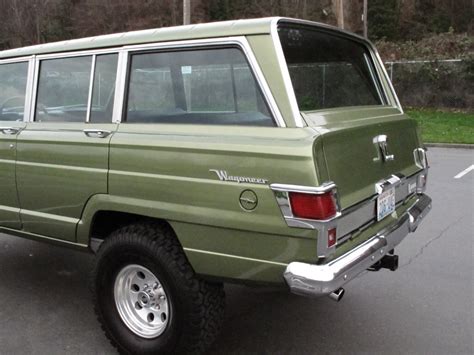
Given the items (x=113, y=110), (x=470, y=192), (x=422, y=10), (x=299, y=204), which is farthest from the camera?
(x=422, y=10)

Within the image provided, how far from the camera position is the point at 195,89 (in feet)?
10.4

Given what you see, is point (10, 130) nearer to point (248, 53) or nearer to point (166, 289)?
point (166, 289)

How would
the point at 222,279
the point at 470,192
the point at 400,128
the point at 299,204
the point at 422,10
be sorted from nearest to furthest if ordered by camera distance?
1. the point at 299,204
2. the point at 222,279
3. the point at 400,128
4. the point at 470,192
5. the point at 422,10

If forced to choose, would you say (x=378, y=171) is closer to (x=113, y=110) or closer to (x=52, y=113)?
(x=113, y=110)

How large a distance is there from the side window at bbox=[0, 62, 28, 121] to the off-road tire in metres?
1.53

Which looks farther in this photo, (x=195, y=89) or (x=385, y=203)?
(x=385, y=203)

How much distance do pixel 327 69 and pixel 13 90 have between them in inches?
98.0

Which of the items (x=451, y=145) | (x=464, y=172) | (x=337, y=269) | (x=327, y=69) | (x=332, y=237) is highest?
(x=327, y=69)

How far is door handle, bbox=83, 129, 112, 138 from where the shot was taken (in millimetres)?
3338

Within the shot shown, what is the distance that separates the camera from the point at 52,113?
3.84 metres

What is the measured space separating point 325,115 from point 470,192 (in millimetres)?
→ 5602

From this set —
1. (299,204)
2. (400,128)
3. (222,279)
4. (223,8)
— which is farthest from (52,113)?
(223,8)

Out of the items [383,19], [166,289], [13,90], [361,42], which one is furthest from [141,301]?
[383,19]

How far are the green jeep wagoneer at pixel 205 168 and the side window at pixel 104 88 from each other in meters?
0.01
